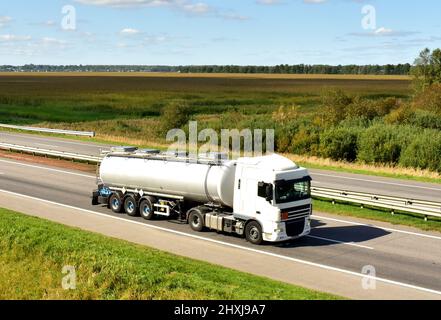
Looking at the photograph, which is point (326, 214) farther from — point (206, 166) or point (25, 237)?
point (25, 237)

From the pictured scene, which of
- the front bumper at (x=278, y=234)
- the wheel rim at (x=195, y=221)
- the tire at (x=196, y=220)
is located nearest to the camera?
the front bumper at (x=278, y=234)

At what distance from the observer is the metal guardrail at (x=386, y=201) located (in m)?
24.1

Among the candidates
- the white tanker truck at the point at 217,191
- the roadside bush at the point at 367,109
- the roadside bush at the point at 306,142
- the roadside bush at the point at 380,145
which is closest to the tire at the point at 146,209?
the white tanker truck at the point at 217,191

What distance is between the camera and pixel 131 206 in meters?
25.1

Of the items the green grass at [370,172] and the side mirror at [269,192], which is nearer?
the side mirror at [269,192]

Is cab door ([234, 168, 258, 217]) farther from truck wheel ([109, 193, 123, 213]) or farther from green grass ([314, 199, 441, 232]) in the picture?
green grass ([314, 199, 441, 232])

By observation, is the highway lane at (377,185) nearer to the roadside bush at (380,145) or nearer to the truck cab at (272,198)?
the roadside bush at (380,145)

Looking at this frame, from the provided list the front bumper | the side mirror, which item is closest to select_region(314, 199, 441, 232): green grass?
the front bumper

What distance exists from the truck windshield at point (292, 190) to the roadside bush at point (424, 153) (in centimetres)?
2377

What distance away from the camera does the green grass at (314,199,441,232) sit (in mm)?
23788

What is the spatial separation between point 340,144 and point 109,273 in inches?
1337

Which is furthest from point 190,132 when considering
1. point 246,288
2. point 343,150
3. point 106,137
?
point 246,288

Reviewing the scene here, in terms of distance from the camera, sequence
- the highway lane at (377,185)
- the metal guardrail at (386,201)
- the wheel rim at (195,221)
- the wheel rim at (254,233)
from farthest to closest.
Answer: the highway lane at (377,185) < the metal guardrail at (386,201) < the wheel rim at (195,221) < the wheel rim at (254,233)
